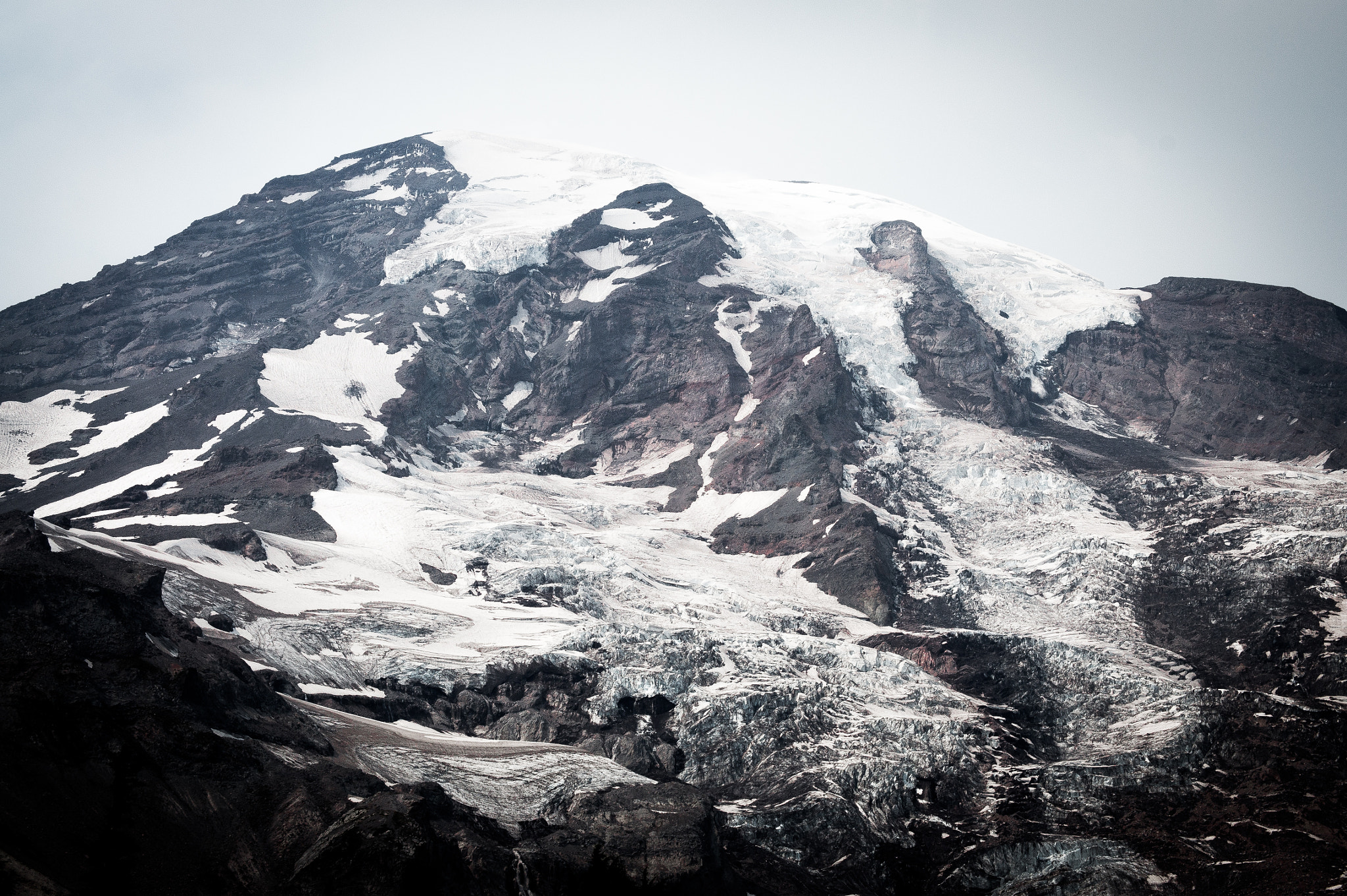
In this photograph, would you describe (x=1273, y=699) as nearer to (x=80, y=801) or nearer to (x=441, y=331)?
(x=80, y=801)

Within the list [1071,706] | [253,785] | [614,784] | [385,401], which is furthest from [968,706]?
[385,401]

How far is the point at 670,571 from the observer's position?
9900cm

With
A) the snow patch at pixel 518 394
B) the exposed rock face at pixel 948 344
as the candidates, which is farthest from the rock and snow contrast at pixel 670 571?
the exposed rock face at pixel 948 344

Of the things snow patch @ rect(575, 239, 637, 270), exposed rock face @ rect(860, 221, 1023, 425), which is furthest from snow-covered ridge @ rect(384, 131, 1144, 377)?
exposed rock face @ rect(860, 221, 1023, 425)

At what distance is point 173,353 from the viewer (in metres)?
171

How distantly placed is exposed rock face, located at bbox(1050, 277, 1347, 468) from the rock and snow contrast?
2.30ft

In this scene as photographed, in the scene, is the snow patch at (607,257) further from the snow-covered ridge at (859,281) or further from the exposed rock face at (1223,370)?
the exposed rock face at (1223,370)

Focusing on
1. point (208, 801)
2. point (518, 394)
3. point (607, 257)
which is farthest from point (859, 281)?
point (208, 801)

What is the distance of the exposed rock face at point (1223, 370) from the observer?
13362 centimetres

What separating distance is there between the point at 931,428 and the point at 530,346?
68.0 metres

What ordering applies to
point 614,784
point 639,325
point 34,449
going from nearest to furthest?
point 614,784, point 34,449, point 639,325

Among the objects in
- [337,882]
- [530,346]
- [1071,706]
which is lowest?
[1071,706]

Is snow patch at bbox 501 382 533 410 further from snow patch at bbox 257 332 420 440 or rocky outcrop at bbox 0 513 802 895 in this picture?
rocky outcrop at bbox 0 513 802 895

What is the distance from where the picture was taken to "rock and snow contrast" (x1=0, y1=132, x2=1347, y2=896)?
139 feet
